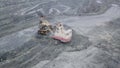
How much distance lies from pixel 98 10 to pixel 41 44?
9.01m

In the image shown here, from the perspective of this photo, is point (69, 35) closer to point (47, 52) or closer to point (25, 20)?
point (47, 52)

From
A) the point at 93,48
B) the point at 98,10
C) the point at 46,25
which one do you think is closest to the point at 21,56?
the point at 46,25

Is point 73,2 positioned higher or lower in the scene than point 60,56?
higher

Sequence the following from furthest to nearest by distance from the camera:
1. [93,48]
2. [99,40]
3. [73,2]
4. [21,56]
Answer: [73,2]
[99,40]
[93,48]
[21,56]

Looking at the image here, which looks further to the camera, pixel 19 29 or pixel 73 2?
pixel 73 2

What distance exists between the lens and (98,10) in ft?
62.5

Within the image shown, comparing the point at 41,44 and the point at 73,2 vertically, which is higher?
the point at 73,2

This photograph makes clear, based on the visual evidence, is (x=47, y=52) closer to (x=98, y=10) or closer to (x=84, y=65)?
(x=84, y=65)

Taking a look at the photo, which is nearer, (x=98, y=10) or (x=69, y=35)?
(x=69, y=35)

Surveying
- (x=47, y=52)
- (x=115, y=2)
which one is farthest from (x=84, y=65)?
(x=115, y=2)

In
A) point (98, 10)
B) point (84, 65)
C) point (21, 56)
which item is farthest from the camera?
point (98, 10)

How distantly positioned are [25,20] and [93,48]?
7.03 m

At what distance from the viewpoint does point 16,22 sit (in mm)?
15906

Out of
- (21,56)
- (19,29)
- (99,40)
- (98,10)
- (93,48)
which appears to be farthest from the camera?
(98,10)
